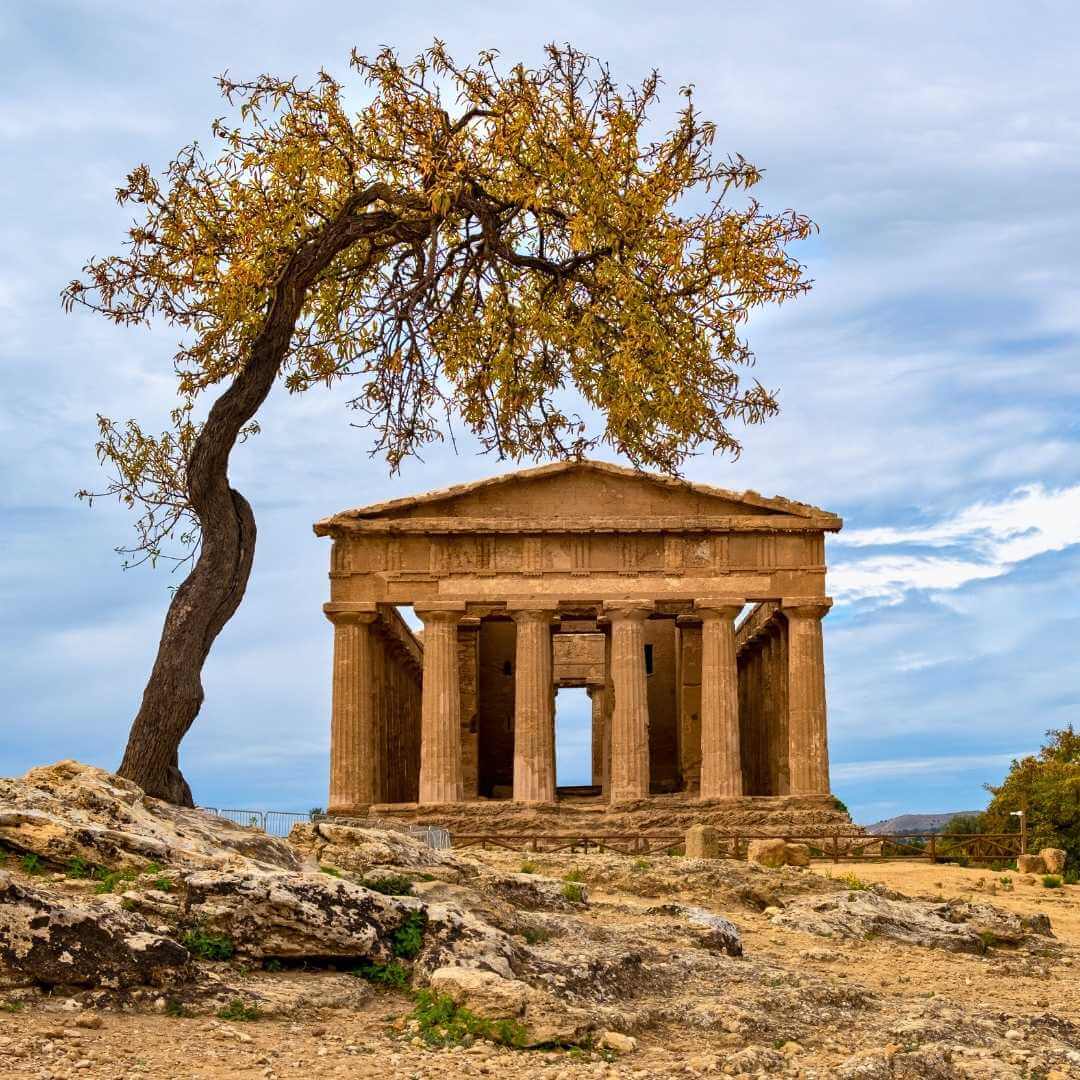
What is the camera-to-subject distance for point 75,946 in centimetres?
831

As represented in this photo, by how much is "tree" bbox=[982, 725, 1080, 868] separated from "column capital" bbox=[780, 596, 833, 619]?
866 cm

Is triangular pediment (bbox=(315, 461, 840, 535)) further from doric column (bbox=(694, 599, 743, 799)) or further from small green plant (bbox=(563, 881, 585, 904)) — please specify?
small green plant (bbox=(563, 881, 585, 904))

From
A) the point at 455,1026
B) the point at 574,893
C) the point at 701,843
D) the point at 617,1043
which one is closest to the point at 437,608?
the point at 701,843

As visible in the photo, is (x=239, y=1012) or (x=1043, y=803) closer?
(x=239, y=1012)

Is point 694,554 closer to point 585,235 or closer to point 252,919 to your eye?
point 585,235

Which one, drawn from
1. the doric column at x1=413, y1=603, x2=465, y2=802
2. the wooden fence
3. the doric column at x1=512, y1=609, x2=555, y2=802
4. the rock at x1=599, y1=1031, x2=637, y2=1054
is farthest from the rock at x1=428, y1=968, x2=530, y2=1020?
the doric column at x1=413, y1=603, x2=465, y2=802

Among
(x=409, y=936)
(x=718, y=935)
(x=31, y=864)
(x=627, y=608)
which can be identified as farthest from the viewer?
(x=627, y=608)

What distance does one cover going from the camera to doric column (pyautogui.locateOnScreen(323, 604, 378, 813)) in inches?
1405

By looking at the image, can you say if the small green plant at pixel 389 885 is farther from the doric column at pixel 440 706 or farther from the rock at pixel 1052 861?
the doric column at pixel 440 706

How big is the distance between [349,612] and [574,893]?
22524mm

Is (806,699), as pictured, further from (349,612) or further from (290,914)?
(290,914)

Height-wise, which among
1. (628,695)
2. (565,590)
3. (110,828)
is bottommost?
(110,828)

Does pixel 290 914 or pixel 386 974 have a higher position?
pixel 290 914

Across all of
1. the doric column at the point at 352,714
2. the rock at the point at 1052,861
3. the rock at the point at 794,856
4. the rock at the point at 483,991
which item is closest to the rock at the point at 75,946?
the rock at the point at 483,991
